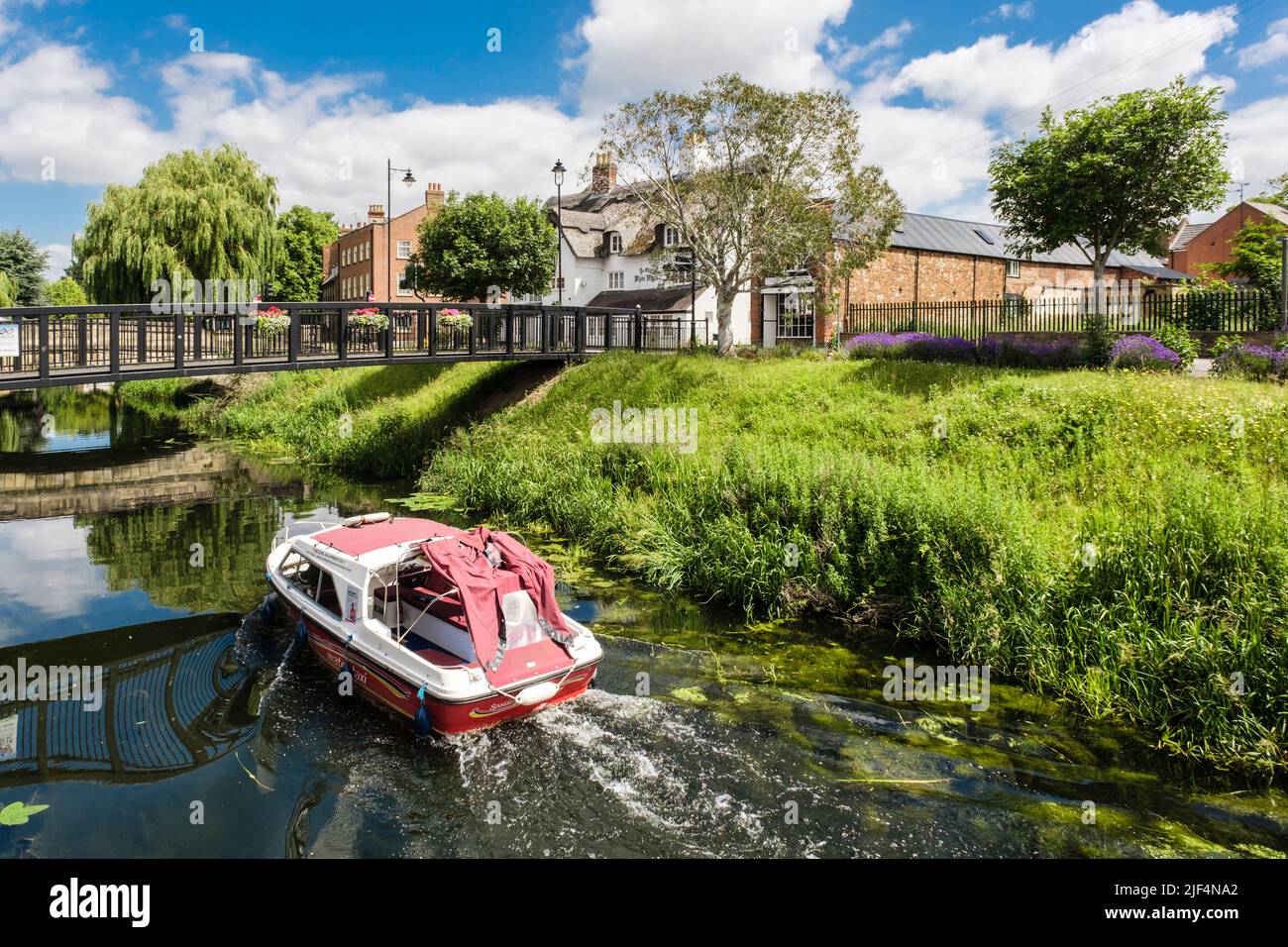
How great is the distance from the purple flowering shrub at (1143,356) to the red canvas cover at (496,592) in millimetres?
13464

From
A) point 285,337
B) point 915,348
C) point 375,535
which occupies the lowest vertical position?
point 375,535

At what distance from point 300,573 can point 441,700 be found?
4.81m

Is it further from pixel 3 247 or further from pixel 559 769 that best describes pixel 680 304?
pixel 3 247

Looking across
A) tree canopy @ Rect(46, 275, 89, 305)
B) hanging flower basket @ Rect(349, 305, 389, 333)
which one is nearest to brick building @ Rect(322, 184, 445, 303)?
tree canopy @ Rect(46, 275, 89, 305)

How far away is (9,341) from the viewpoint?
47.3 feet

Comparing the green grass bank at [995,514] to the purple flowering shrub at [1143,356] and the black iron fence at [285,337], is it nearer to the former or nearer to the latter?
the purple flowering shrub at [1143,356]

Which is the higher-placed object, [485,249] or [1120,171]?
[485,249]

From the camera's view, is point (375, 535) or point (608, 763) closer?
→ point (608, 763)

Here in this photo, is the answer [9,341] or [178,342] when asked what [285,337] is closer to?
[178,342]

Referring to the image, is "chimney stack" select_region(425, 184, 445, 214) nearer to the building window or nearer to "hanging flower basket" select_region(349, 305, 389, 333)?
the building window

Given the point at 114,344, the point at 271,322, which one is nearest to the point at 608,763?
the point at 114,344

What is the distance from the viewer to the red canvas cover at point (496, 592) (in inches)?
343

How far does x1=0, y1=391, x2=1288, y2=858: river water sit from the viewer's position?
698 centimetres

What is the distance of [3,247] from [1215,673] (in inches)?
2810
